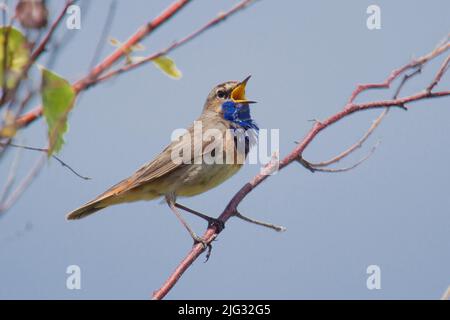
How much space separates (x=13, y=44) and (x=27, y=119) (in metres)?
0.25

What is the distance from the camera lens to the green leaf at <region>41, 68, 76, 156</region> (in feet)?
4.60

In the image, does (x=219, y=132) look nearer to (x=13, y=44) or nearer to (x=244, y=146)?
(x=244, y=146)

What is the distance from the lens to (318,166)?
448cm

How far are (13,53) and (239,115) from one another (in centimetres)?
568

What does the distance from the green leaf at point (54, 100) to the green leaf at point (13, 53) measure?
64mm

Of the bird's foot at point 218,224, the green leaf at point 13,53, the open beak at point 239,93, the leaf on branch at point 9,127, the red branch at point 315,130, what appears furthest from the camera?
the open beak at point 239,93

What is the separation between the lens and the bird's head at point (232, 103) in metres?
7.00

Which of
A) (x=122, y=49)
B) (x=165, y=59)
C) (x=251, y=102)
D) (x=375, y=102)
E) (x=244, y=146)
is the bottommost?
(x=122, y=49)

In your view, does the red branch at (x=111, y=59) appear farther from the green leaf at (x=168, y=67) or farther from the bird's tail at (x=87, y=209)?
the bird's tail at (x=87, y=209)

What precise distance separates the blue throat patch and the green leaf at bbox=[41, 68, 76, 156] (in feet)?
17.9

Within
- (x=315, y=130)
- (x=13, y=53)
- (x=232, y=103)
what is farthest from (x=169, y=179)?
(x=13, y=53)

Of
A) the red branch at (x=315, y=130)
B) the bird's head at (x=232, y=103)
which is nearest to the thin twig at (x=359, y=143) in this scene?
the red branch at (x=315, y=130)
